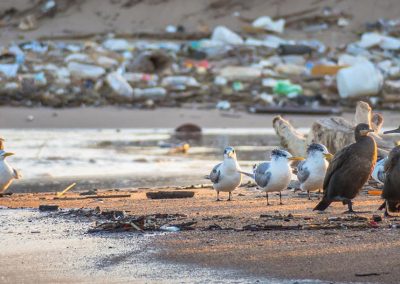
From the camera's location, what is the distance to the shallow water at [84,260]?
20.5 feet

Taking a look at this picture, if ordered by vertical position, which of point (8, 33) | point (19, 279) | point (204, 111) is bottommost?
point (19, 279)

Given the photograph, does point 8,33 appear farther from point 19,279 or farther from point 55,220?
point 19,279

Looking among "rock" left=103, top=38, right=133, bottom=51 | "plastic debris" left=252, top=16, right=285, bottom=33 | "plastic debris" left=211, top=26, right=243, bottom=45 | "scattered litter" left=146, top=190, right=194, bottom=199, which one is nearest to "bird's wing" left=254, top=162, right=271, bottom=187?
"scattered litter" left=146, top=190, right=194, bottom=199

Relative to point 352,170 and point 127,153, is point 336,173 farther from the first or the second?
point 127,153

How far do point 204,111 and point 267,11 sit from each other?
12023 millimetres

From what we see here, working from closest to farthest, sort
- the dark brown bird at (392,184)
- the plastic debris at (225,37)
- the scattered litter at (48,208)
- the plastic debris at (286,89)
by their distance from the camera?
1. the dark brown bird at (392,184)
2. the scattered litter at (48,208)
3. the plastic debris at (286,89)
4. the plastic debris at (225,37)

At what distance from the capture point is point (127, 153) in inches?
673

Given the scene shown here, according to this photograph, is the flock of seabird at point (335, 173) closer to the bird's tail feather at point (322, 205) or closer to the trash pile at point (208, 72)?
the bird's tail feather at point (322, 205)

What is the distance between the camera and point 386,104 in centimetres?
2400

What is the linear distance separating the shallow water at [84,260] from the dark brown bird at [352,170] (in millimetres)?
1963


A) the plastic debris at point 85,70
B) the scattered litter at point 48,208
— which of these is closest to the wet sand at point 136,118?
the plastic debris at point 85,70

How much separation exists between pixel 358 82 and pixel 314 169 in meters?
14.4

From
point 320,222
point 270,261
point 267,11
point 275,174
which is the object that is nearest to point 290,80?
point 267,11

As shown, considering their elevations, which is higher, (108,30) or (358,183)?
(108,30)
